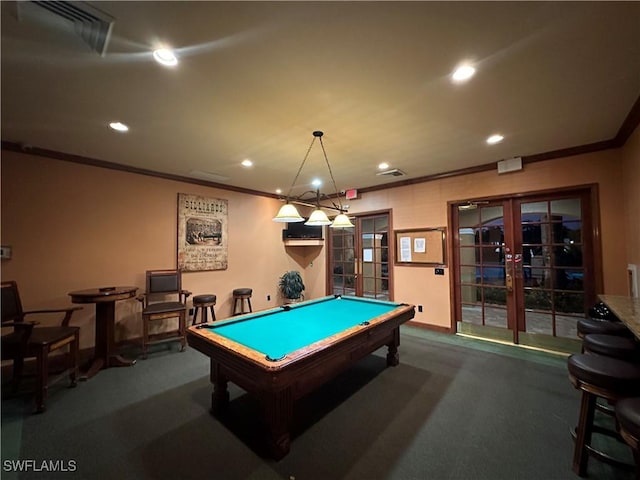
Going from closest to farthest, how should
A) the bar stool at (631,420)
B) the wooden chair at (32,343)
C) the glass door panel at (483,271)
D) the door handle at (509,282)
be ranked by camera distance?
the bar stool at (631,420) → the wooden chair at (32,343) → the door handle at (509,282) → the glass door panel at (483,271)

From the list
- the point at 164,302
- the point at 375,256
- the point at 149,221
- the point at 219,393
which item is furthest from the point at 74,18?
the point at 375,256

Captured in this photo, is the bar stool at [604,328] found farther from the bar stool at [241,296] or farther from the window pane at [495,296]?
the bar stool at [241,296]

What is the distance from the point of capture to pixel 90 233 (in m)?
3.58

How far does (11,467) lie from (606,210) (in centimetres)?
601

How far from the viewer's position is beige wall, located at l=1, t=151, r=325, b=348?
3.11 metres

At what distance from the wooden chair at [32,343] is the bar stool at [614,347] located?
14.7 ft

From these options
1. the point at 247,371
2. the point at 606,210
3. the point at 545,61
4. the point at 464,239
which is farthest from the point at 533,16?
the point at 464,239

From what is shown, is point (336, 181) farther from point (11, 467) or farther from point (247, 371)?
point (11, 467)

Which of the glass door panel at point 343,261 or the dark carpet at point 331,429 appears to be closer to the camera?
the dark carpet at point 331,429

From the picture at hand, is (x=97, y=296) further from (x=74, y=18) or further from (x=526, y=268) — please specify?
(x=526, y=268)

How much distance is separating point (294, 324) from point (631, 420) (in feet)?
6.94


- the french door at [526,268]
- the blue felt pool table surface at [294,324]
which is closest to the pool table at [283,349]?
the blue felt pool table surface at [294,324]

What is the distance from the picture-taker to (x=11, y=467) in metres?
1.68

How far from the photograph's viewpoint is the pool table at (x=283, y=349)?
5.45 ft
